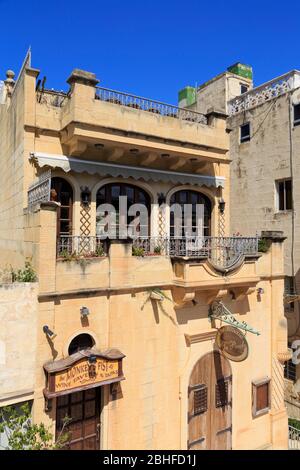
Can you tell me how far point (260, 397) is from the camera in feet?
37.9

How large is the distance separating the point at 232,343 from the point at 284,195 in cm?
1043

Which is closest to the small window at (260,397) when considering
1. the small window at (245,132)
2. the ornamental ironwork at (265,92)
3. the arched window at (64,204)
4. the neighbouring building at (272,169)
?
the neighbouring building at (272,169)

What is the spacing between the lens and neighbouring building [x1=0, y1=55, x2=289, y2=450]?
8219 millimetres

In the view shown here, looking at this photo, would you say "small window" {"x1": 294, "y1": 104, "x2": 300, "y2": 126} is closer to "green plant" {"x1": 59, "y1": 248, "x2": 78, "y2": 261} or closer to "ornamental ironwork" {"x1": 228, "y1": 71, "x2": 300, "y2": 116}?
"ornamental ironwork" {"x1": 228, "y1": 71, "x2": 300, "y2": 116}

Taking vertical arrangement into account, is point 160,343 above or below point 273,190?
below

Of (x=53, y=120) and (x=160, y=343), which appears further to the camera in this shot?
(x=53, y=120)

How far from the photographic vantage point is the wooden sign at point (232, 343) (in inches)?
373

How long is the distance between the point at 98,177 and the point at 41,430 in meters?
7.68

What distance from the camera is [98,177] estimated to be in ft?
37.0

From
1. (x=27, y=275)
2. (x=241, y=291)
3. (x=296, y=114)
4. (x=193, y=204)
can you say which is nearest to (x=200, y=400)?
(x=241, y=291)
